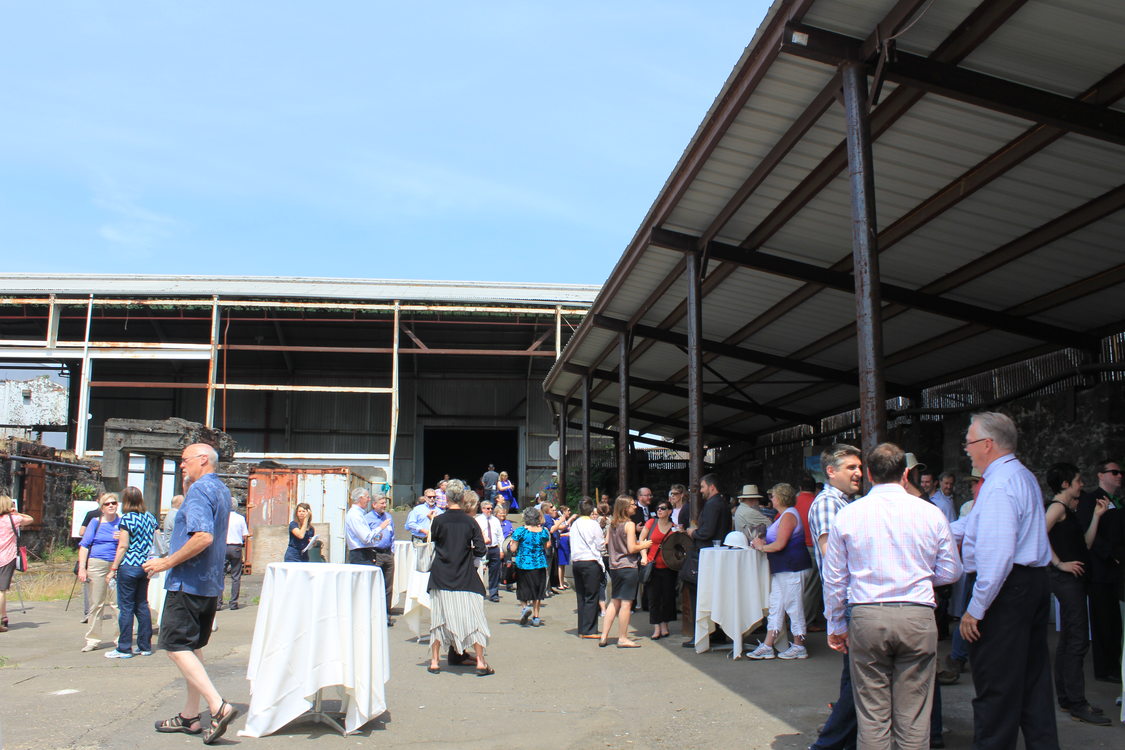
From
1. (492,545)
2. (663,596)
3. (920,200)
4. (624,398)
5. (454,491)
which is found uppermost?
(920,200)

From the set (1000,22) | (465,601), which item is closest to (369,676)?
(465,601)

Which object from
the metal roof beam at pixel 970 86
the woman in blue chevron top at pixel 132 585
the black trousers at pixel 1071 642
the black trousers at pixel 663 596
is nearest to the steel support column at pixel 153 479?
→ the woman in blue chevron top at pixel 132 585

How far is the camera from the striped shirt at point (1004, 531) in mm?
4039

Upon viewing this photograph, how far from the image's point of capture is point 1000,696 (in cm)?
403

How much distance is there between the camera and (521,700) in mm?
6578

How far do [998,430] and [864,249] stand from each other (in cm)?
287

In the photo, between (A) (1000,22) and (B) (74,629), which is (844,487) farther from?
(B) (74,629)

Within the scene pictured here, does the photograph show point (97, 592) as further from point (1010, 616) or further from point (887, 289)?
point (887, 289)

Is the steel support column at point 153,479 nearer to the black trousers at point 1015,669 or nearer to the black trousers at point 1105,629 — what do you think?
the black trousers at point 1105,629

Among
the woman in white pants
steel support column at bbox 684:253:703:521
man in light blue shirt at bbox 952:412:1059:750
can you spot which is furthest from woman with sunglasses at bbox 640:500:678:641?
man in light blue shirt at bbox 952:412:1059:750

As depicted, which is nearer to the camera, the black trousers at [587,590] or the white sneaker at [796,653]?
the white sneaker at [796,653]

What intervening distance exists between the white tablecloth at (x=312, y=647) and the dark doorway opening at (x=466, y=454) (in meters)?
29.1

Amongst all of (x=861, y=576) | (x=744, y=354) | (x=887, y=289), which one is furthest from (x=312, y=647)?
(x=744, y=354)

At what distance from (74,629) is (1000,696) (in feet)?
32.5
